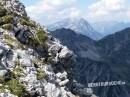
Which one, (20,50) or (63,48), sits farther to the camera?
(63,48)

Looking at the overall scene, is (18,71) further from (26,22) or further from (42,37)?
(26,22)

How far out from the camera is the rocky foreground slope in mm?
30156

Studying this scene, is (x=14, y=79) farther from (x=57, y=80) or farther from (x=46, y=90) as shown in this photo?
(x=57, y=80)

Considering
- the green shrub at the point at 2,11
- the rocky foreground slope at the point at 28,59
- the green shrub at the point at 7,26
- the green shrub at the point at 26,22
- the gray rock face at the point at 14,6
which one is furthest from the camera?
the gray rock face at the point at 14,6

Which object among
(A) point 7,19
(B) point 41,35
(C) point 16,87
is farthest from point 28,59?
(B) point 41,35

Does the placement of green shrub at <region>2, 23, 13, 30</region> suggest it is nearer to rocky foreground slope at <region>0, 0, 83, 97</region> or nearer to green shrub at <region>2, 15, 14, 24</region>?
rocky foreground slope at <region>0, 0, 83, 97</region>

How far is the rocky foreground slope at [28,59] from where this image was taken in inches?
1187

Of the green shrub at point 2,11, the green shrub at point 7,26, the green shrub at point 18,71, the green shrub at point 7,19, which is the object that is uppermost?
the green shrub at point 2,11

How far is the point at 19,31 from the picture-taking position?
3900 centimetres

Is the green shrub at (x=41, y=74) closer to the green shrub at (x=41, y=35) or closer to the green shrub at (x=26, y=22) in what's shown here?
the green shrub at (x=41, y=35)

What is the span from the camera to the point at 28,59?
113ft

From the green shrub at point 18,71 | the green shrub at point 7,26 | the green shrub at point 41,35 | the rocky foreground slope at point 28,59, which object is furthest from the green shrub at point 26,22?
the green shrub at point 18,71

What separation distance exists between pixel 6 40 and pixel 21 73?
17.5 feet

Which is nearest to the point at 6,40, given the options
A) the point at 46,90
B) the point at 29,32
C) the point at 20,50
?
the point at 20,50
